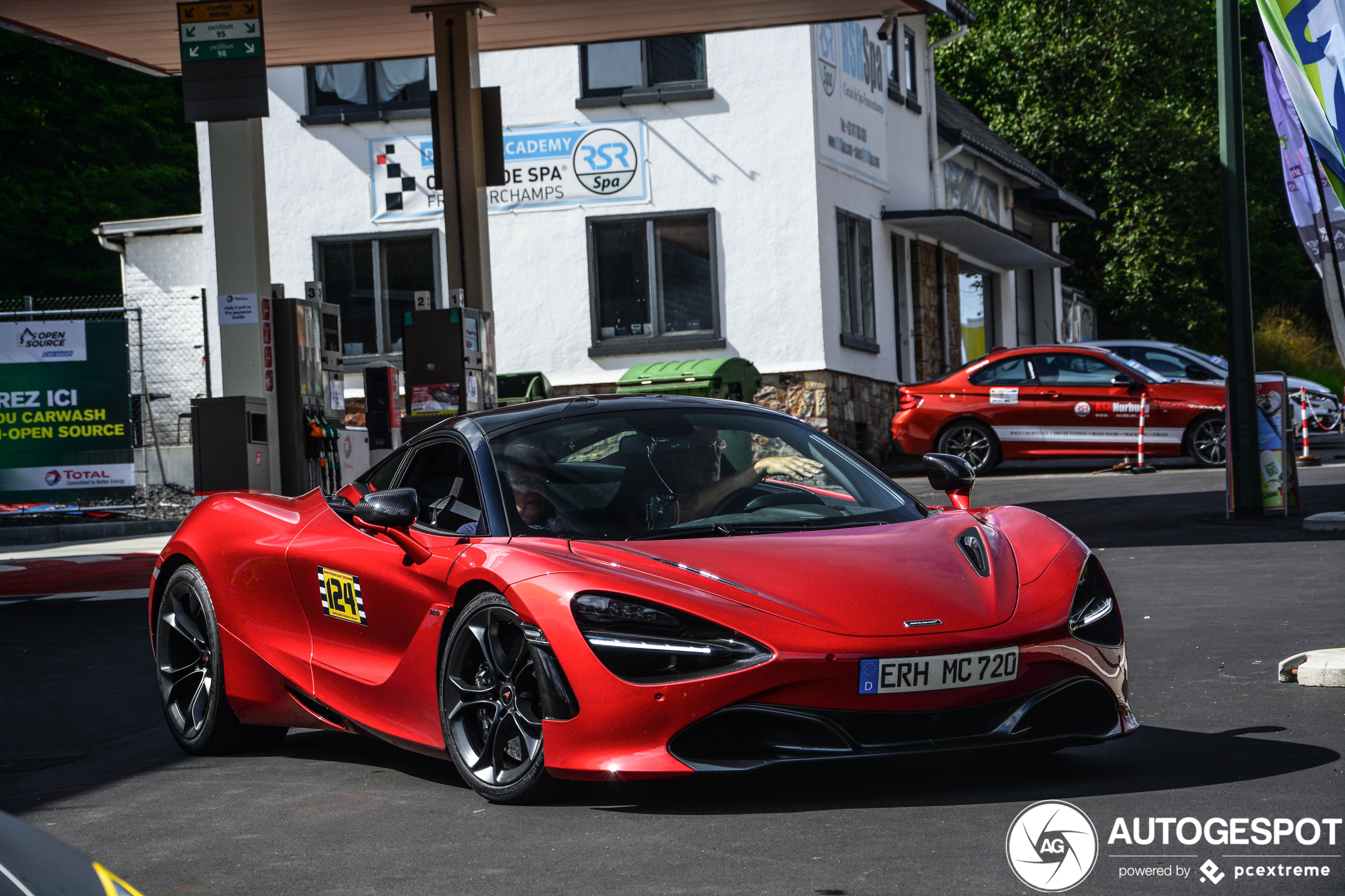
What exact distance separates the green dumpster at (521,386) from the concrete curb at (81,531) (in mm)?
5495

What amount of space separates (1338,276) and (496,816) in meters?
5.97

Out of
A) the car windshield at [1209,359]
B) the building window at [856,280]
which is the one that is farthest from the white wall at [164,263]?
the car windshield at [1209,359]

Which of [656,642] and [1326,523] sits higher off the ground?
[656,642]

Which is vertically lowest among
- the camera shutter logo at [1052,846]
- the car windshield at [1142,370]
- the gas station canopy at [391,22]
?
the camera shutter logo at [1052,846]

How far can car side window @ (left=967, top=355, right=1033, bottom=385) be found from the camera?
69.7 ft

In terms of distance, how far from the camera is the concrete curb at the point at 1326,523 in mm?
13234

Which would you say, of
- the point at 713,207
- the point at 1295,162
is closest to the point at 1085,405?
the point at 1295,162

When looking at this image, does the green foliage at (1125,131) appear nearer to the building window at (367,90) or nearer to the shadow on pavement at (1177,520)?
the building window at (367,90)

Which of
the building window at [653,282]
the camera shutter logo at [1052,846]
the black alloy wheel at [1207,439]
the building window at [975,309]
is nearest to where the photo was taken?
the camera shutter logo at [1052,846]

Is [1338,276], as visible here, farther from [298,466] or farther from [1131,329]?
[1131,329]

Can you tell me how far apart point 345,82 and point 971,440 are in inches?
422

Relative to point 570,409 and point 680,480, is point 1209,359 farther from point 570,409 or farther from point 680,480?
point 680,480

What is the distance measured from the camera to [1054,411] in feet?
69.3

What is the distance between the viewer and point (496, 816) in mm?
4957
